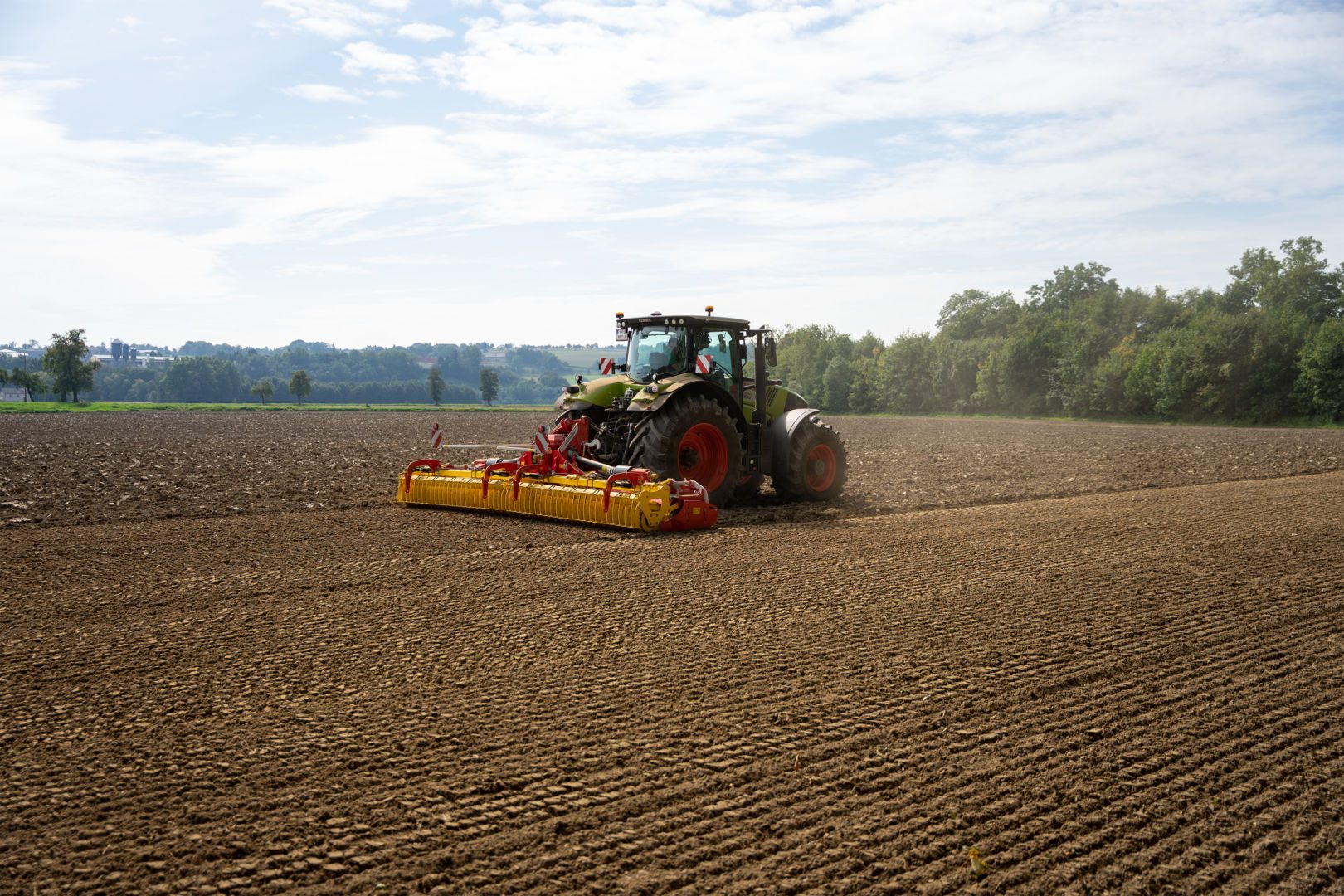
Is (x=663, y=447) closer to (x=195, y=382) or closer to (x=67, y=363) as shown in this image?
(x=67, y=363)

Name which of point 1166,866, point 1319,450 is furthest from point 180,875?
point 1319,450

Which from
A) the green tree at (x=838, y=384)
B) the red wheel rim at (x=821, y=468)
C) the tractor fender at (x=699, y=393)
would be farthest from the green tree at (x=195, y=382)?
the tractor fender at (x=699, y=393)

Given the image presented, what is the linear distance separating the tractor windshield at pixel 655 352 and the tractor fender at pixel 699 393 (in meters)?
0.54

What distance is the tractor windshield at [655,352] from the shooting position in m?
12.2

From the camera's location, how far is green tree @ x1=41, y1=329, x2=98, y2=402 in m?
79.1

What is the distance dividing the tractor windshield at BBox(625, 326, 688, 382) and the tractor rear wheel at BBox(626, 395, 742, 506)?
0.70 meters

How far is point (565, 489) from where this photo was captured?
11.0 metres

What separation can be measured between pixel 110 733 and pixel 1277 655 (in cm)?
601

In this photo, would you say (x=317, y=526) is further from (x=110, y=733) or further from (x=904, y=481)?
(x=904, y=481)

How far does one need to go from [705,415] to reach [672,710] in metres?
6.88

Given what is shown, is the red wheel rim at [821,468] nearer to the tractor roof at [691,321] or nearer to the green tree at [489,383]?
the tractor roof at [691,321]

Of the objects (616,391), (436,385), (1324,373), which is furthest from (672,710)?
(436,385)

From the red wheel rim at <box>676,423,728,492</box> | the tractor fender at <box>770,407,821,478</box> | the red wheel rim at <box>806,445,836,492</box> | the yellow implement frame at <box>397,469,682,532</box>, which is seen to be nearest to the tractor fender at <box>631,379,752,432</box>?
the red wheel rim at <box>676,423,728,492</box>

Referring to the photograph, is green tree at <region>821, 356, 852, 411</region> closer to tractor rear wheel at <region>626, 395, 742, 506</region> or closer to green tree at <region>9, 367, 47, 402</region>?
tractor rear wheel at <region>626, 395, 742, 506</region>
